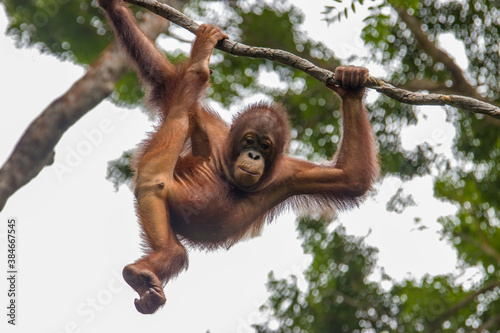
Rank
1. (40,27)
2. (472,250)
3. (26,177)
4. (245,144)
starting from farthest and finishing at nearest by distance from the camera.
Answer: (472,250), (40,27), (26,177), (245,144)

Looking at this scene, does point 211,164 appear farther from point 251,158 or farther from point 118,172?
point 118,172

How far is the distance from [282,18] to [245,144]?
5.94m

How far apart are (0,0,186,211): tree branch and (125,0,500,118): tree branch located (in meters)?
4.28

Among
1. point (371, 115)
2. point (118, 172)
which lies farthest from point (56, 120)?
point (371, 115)

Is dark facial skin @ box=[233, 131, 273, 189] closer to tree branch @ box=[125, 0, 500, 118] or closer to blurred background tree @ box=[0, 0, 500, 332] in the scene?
tree branch @ box=[125, 0, 500, 118]

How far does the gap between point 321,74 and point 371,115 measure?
18.3 feet

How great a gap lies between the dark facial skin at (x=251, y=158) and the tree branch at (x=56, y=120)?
4.41 metres

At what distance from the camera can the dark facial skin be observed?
504 centimetres

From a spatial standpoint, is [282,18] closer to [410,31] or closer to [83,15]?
[410,31]

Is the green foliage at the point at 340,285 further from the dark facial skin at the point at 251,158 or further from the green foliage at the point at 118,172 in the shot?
the dark facial skin at the point at 251,158

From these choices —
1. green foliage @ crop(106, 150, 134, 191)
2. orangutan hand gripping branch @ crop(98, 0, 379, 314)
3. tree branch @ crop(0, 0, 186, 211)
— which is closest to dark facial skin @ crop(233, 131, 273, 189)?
orangutan hand gripping branch @ crop(98, 0, 379, 314)

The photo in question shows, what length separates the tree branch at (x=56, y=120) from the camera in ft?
29.2

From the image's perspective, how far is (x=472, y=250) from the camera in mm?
11344

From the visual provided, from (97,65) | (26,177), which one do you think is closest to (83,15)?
(97,65)
